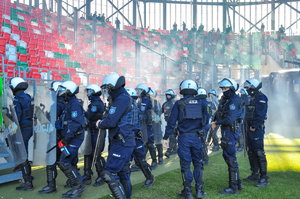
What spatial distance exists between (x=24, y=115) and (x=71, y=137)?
1.31 meters

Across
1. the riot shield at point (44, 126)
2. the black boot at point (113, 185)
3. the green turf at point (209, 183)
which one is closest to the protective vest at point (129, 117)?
the black boot at point (113, 185)

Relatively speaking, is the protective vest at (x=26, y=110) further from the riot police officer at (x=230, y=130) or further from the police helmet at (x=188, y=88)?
the riot police officer at (x=230, y=130)

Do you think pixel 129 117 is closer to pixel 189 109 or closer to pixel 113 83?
pixel 113 83

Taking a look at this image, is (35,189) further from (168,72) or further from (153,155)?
(168,72)

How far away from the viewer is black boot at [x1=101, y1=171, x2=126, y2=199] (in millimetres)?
3590

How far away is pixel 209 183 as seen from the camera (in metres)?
5.44

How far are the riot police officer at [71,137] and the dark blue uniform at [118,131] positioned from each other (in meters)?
1.05

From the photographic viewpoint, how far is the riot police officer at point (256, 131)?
5301mm

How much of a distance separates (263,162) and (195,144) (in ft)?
5.48

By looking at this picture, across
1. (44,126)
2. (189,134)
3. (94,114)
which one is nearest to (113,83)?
(189,134)

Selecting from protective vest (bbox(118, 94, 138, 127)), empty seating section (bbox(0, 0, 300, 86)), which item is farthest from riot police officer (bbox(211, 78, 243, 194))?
empty seating section (bbox(0, 0, 300, 86))

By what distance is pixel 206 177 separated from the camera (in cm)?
587

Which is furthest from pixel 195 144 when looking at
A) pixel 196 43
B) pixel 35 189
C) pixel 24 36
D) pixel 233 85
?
pixel 196 43

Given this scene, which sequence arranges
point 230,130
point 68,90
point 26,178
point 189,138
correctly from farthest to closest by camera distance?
point 26,178 → point 230,130 → point 68,90 → point 189,138
